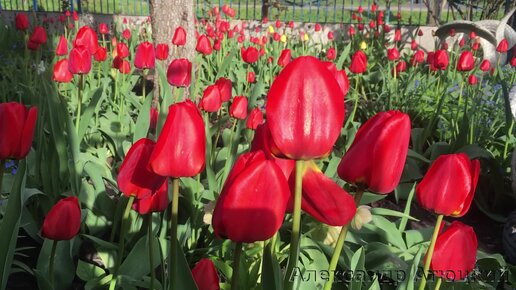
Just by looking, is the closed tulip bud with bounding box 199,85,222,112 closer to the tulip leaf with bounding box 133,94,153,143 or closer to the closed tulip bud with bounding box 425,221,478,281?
the tulip leaf with bounding box 133,94,153,143

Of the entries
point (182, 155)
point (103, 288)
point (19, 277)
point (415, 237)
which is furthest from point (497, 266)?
point (19, 277)

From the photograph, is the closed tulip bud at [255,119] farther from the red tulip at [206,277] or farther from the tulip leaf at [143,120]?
the red tulip at [206,277]

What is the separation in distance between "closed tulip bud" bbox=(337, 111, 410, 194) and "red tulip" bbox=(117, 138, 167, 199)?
1.10ft

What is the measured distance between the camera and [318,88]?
0.68 meters

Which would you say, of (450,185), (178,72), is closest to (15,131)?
(450,185)

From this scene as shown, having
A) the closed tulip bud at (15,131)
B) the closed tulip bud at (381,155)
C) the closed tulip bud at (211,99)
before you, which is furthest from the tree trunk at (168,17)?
the closed tulip bud at (381,155)

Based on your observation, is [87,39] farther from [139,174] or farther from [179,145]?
[179,145]

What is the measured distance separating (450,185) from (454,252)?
0.42ft

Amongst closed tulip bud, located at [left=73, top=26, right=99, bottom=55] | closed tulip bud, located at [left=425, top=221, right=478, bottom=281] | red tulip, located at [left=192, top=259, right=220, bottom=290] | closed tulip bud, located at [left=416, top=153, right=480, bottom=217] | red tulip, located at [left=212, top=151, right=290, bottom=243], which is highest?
closed tulip bud, located at [left=73, top=26, right=99, bottom=55]

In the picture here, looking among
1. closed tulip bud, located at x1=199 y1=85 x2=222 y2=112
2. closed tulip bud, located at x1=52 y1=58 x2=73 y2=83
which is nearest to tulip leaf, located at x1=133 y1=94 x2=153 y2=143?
closed tulip bud, located at x1=199 y1=85 x2=222 y2=112

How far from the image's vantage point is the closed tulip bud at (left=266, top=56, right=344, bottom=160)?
2.20 ft

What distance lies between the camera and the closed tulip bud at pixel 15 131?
967 millimetres

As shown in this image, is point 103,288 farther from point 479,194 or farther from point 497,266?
point 479,194

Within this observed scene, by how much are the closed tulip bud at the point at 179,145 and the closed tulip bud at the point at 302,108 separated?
0.16 meters
